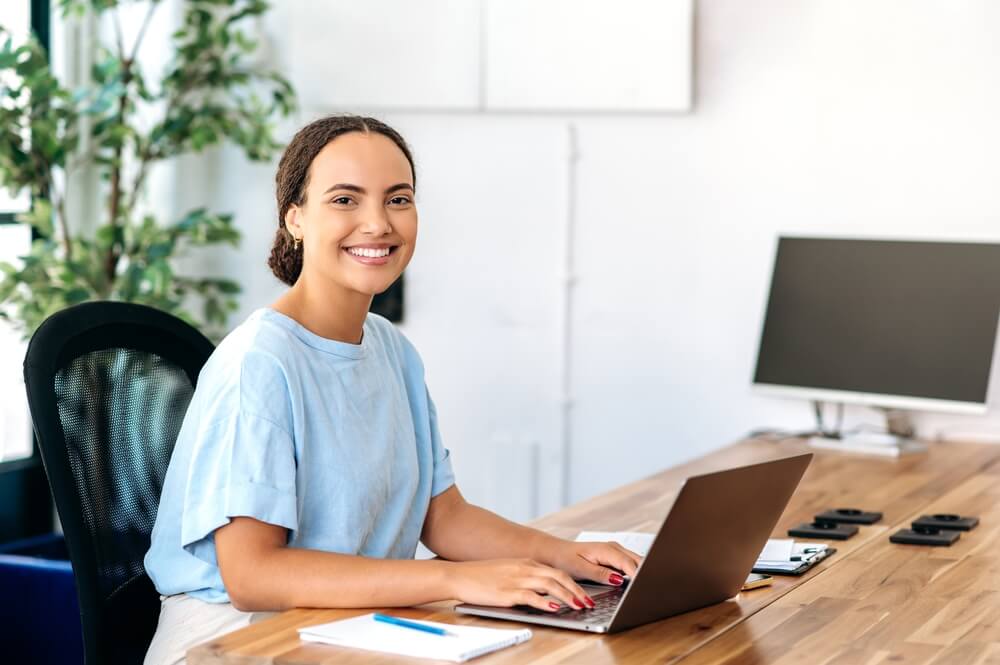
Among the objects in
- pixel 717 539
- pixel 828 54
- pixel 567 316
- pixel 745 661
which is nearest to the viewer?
pixel 745 661

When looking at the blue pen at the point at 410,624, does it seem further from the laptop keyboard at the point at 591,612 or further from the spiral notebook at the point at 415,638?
the laptop keyboard at the point at 591,612

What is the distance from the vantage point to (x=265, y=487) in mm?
1715

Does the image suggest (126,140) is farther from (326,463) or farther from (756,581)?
(756,581)

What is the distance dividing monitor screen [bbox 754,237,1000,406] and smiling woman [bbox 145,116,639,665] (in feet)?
4.80

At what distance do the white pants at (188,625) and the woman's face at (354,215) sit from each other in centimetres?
46

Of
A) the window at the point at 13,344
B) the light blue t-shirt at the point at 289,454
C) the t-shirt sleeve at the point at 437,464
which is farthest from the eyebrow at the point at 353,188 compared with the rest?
the window at the point at 13,344

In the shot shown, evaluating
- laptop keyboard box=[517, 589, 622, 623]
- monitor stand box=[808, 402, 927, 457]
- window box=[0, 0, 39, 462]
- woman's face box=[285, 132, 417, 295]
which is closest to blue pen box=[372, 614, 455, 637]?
laptop keyboard box=[517, 589, 622, 623]

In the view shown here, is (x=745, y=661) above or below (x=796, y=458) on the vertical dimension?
below

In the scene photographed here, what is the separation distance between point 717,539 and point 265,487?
0.55m

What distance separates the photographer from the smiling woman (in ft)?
5.59

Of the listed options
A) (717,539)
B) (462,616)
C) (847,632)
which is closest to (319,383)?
(462,616)

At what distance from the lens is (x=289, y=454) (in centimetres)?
176

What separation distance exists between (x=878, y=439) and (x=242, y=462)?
1.97 metres

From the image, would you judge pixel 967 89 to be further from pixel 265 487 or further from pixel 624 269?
pixel 265 487
